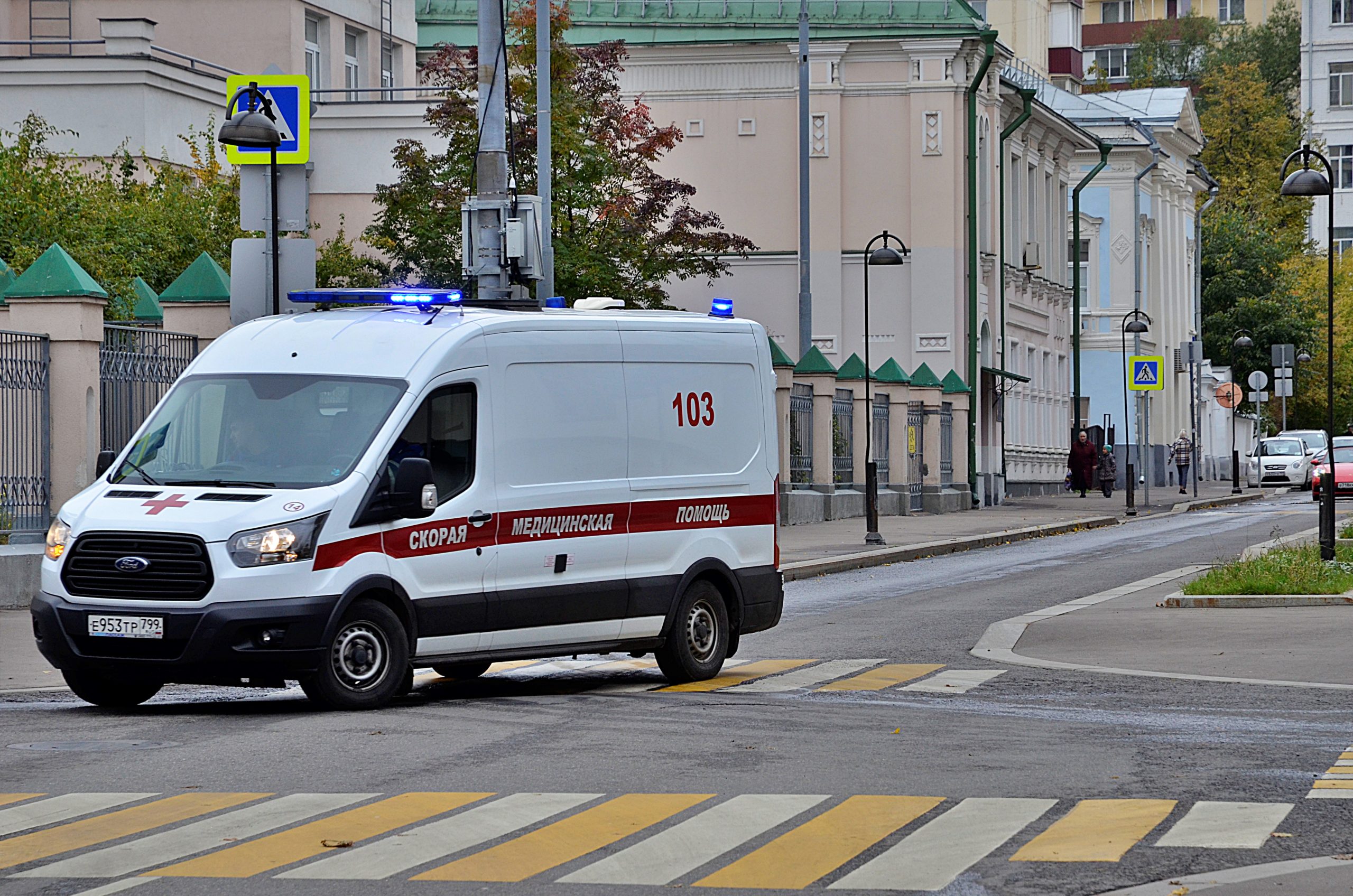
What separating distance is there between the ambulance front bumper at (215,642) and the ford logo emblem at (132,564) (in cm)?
18

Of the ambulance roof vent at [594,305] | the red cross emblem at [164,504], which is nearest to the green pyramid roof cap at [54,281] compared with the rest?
the ambulance roof vent at [594,305]

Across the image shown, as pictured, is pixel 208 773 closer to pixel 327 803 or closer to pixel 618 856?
pixel 327 803

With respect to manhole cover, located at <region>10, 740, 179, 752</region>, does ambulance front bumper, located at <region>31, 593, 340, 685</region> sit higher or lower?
higher

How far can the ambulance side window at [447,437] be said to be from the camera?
12.3 meters

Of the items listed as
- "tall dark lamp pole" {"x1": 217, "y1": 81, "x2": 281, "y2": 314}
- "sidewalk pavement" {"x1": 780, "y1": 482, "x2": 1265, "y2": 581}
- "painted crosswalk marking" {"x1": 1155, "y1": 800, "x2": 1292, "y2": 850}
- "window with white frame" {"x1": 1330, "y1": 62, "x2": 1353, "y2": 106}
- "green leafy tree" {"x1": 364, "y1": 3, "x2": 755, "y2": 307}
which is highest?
"window with white frame" {"x1": 1330, "y1": 62, "x2": 1353, "y2": 106}

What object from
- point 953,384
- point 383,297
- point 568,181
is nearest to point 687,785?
point 383,297

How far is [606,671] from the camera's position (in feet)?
47.4

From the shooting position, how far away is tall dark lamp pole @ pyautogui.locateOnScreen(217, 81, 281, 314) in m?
15.7

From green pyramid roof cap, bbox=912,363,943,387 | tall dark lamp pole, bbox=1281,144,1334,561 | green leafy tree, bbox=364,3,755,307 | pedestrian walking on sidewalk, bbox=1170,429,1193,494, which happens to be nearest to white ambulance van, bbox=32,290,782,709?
tall dark lamp pole, bbox=1281,144,1334,561

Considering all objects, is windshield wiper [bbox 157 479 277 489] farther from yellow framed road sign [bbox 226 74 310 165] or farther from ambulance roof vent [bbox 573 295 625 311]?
yellow framed road sign [bbox 226 74 310 165]

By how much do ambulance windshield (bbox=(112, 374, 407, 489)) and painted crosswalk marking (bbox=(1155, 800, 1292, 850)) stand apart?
17.6 feet

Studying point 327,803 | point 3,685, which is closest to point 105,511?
point 3,685

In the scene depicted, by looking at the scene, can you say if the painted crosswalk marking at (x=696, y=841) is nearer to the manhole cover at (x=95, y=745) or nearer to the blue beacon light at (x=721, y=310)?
the manhole cover at (x=95, y=745)

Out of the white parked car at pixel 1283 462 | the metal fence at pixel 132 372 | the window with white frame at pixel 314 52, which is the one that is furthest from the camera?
the white parked car at pixel 1283 462
